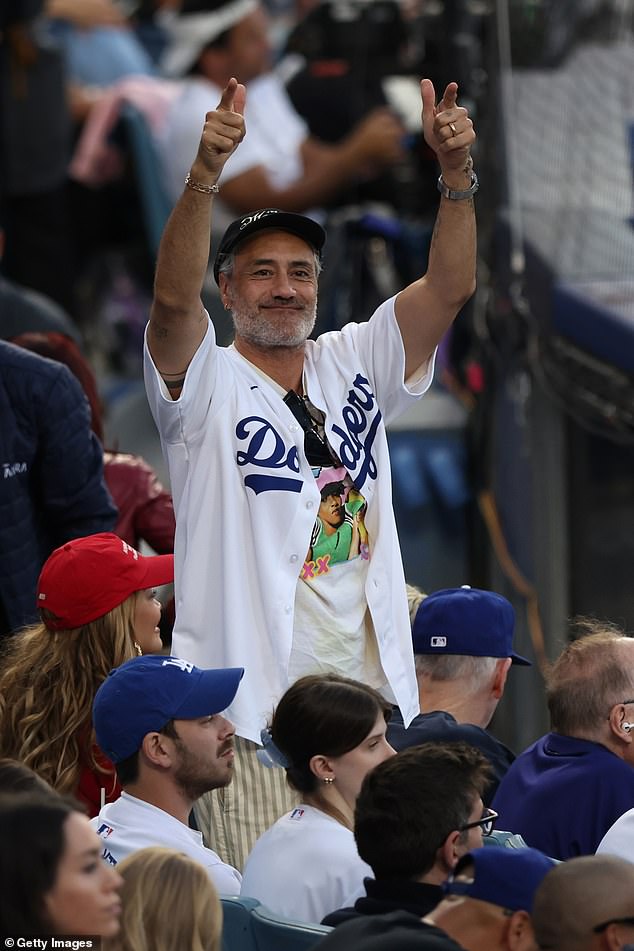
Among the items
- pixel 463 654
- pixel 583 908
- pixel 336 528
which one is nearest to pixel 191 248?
pixel 336 528

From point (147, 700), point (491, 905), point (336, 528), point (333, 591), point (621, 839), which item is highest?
point (336, 528)

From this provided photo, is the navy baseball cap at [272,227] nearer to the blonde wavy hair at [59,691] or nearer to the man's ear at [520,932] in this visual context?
the blonde wavy hair at [59,691]

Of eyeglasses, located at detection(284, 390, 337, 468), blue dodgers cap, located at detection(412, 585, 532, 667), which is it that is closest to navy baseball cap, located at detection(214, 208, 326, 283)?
eyeglasses, located at detection(284, 390, 337, 468)

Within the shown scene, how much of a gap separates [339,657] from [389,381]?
66 cm

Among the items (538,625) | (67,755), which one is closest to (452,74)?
(538,625)

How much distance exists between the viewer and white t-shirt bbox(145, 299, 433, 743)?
161 inches

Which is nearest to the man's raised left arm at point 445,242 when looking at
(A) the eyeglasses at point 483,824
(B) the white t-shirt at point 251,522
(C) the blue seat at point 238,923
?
(B) the white t-shirt at point 251,522

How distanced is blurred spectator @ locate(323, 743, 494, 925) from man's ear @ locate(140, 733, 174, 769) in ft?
1.89

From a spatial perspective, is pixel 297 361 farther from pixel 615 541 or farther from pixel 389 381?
pixel 615 541

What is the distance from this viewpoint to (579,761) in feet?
13.7

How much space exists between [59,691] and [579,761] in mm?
1168

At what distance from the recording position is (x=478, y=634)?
4.54 meters

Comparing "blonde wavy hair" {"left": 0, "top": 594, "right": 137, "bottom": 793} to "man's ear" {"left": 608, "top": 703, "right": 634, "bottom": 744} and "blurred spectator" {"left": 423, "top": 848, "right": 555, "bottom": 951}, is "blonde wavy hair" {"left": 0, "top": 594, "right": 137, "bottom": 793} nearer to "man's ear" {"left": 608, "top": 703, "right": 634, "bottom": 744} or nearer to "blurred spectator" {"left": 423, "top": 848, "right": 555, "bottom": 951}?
"man's ear" {"left": 608, "top": 703, "right": 634, "bottom": 744}

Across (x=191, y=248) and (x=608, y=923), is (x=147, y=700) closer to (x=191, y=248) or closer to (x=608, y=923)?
(x=191, y=248)
